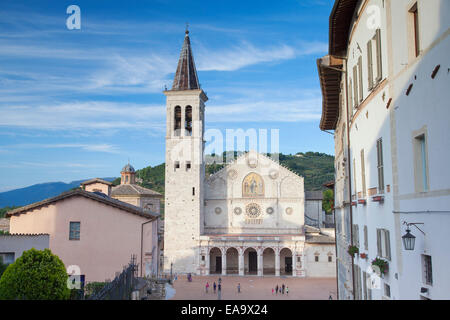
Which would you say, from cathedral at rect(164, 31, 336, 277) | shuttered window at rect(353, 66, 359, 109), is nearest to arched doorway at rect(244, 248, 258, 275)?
cathedral at rect(164, 31, 336, 277)

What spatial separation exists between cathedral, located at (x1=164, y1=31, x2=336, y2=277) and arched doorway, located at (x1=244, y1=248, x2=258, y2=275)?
0.41 ft

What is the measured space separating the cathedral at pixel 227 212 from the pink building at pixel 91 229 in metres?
28.8

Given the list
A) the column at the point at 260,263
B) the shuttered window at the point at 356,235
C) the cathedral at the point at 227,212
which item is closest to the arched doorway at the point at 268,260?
the cathedral at the point at 227,212

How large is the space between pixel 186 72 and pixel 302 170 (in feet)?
282

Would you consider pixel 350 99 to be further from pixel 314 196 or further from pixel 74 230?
pixel 314 196

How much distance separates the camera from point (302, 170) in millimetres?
133375

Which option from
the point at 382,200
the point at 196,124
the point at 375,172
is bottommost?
the point at 382,200

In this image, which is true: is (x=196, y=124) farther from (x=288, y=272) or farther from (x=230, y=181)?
(x=288, y=272)

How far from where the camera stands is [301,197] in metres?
53.5

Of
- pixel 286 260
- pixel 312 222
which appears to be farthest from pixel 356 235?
pixel 312 222

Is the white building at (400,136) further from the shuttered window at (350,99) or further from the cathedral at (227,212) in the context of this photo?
the cathedral at (227,212)

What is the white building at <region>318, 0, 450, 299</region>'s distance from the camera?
21.4ft
